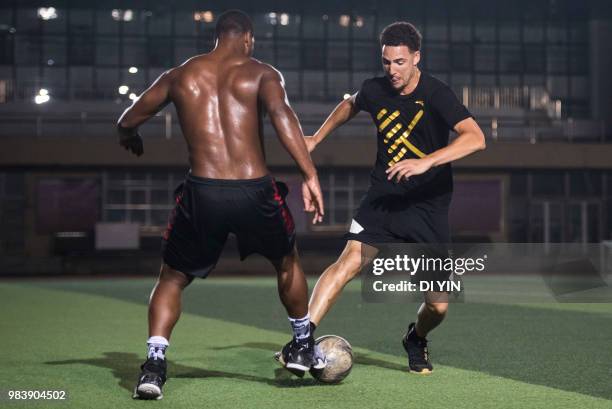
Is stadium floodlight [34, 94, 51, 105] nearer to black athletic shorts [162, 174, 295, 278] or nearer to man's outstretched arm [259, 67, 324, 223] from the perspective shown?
black athletic shorts [162, 174, 295, 278]

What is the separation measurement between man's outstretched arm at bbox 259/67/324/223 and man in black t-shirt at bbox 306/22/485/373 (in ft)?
2.53

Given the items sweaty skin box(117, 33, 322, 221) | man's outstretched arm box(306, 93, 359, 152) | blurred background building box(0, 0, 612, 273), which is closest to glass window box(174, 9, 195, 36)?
blurred background building box(0, 0, 612, 273)

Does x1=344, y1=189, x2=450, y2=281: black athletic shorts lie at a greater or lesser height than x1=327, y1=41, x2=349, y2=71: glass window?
lesser

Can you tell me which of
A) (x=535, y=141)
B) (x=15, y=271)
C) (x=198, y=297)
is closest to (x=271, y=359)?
(x=198, y=297)

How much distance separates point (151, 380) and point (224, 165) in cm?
128

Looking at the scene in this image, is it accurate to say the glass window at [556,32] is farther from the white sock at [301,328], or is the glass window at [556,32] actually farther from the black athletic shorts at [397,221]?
the white sock at [301,328]

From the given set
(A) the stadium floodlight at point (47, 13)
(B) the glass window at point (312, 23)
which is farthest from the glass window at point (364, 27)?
(A) the stadium floodlight at point (47, 13)

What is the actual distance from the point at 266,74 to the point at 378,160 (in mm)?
1353

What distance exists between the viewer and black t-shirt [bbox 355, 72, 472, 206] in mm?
7137

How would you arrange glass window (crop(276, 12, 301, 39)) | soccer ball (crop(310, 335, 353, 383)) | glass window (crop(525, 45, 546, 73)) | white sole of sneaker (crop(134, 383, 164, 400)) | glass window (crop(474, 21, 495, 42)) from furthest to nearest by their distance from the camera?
glass window (crop(525, 45, 546, 73)) < glass window (crop(474, 21, 495, 42)) < glass window (crop(276, 12, 301, 39)) < soccer ball (crop(310, 335, 353, 383)) < white sole of sneaker (crop(134, 383, 164, 400))

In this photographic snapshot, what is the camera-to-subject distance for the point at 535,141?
41.4 metres

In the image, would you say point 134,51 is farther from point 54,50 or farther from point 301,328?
point 301,328

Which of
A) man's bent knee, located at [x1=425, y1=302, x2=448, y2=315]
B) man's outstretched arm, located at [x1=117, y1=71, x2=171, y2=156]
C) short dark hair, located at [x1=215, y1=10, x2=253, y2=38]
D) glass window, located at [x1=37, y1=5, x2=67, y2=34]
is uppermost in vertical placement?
glass window, located at [x1=37, y1=5, x2=67, y2=34]

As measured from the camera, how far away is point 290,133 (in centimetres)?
621
